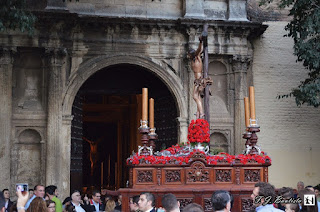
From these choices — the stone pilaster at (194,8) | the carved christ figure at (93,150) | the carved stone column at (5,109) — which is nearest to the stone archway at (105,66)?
the carved stone column at (5,109)

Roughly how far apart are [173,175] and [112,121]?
17.0 metres

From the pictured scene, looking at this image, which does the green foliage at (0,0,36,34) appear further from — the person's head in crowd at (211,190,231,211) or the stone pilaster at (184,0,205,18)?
the person's head in crowd at (211,190,231,211)

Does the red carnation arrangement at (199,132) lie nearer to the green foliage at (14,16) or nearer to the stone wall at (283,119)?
the green foliage at (14,16)

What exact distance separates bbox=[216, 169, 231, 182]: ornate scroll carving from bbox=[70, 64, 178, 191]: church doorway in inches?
290

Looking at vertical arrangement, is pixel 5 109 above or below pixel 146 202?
above

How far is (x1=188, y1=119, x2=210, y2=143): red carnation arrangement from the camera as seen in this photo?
39.4 feet

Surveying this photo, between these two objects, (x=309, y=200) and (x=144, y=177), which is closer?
(x=309, y=200)

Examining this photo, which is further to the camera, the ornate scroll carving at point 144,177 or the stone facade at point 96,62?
the stone facade at point 96,62

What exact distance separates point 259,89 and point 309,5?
378cm

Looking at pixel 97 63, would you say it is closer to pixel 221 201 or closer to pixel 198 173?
pixel 198 173

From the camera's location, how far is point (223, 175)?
11.7m

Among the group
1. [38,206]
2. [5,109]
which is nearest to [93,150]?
[5,109]

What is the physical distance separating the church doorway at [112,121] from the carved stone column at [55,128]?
67cm

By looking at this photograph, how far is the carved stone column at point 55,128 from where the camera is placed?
17859 millimetres
